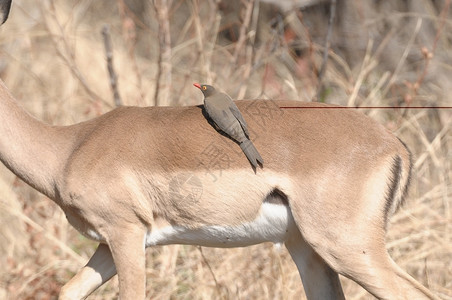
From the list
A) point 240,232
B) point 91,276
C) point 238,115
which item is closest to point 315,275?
point 240,232

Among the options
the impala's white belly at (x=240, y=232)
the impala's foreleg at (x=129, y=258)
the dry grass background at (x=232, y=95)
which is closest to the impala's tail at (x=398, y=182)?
the dry grass background at (x=232, y=95)

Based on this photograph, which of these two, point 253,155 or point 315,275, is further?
point 315,275

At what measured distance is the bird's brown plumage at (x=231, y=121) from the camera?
13.2 feet

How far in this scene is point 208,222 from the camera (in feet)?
13.8

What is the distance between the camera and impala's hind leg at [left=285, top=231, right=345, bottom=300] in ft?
15.0

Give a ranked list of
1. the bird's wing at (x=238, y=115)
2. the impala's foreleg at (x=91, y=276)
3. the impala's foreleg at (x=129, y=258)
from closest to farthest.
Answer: the bird's wing at (x=238, y=115)
the impala's foreleg at (x=129, y=258)
the impala's foreleg at (x=91, y=276)

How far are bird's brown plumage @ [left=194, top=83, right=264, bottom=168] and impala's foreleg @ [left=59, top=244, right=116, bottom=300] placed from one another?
1111 millimetres

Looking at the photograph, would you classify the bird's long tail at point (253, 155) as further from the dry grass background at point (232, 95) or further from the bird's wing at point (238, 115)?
the dry grass background at point (232, 95)

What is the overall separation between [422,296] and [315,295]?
2.69 ft

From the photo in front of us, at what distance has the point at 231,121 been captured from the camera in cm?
409

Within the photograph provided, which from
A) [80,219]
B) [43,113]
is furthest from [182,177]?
[43,113]

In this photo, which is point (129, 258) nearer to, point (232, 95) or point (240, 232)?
point (240, 232)

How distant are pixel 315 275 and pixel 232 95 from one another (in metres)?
2.56

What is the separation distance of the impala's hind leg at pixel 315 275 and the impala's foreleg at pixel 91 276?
1070 mm
